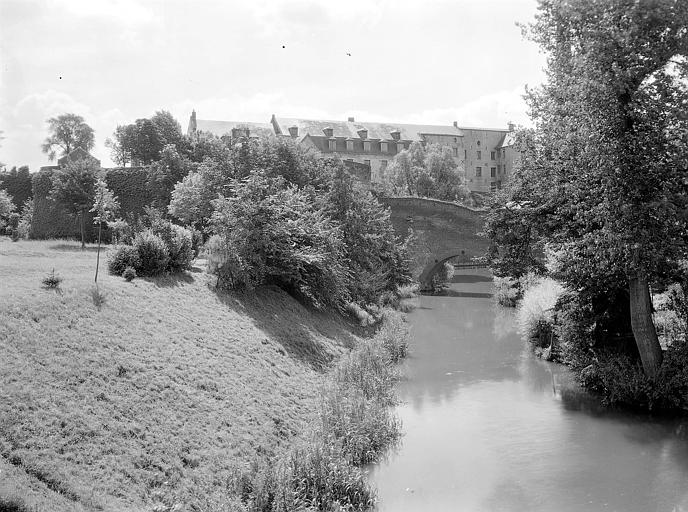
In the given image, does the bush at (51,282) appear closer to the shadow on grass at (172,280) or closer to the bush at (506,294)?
the shadow on grass at (172,280)

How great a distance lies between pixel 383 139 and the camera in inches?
2832

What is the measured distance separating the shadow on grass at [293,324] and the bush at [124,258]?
228 centimetres

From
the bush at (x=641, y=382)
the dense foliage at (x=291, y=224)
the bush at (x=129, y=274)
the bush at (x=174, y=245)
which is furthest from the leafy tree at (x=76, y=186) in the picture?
the bush at (x=641, y=382)

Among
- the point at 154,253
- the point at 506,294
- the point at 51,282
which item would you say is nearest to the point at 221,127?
the point at 506,294

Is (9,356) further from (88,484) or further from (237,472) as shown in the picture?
(237,472)

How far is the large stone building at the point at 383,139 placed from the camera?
65812 millimetres

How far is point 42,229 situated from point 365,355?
26216 millimetres

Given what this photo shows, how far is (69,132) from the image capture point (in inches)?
2387

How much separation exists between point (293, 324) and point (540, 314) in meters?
8.71

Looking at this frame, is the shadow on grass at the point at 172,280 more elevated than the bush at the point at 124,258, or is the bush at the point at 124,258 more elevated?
the bush at the point at 124,258

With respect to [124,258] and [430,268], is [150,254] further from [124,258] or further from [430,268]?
[430,268]

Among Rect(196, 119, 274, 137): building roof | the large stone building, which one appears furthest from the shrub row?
Rect(196, 119, 274, 137): building roof

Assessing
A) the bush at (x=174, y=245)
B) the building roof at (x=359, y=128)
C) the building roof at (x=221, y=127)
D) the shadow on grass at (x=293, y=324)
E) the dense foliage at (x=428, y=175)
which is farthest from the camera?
the building roof at (x=359, y=128)

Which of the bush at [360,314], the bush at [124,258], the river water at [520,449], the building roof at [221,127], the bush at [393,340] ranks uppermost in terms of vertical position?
the building roof at [221,127]
